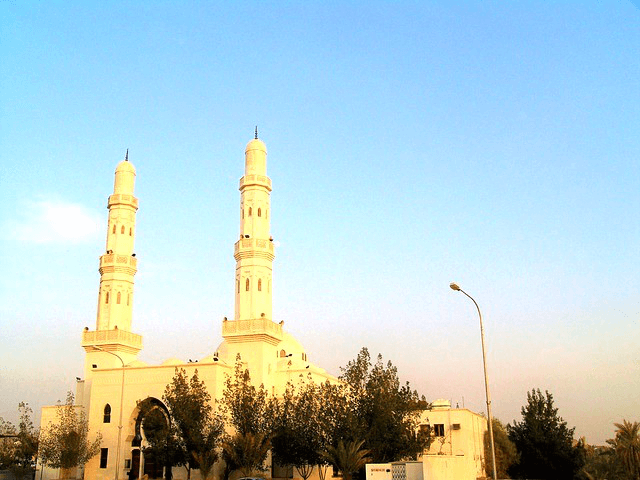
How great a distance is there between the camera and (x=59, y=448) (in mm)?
42969

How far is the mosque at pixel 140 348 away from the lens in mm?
44875

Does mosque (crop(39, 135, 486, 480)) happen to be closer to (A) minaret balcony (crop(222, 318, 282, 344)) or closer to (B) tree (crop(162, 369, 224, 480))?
(A) minaret balcony (crop(222, 318, 282, 344))

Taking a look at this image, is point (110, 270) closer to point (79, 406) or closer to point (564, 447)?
point (79, 406)

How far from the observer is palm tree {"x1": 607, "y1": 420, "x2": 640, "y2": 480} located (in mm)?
39719

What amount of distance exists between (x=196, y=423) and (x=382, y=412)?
11.0m

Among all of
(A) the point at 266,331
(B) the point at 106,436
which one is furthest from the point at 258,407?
(B) the point at 106,436

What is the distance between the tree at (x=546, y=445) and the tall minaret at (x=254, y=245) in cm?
2091

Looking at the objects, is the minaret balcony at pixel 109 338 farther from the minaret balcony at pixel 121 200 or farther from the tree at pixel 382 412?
the tree at pixel 382 412

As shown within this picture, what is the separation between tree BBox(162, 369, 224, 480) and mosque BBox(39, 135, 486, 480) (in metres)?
2.59

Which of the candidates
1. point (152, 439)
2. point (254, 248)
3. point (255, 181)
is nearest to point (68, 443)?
point (152, 439)

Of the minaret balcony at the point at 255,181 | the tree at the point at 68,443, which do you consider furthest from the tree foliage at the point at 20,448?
the minaret balcony at the point at 255,181

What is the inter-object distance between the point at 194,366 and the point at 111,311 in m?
9.37

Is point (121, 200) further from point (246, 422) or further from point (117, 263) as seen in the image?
point (246, 422)

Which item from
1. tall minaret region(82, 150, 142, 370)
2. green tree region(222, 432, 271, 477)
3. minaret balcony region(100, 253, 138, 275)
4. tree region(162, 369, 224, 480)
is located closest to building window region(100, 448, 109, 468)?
tall minaret region(82, 150, 142, 370)
